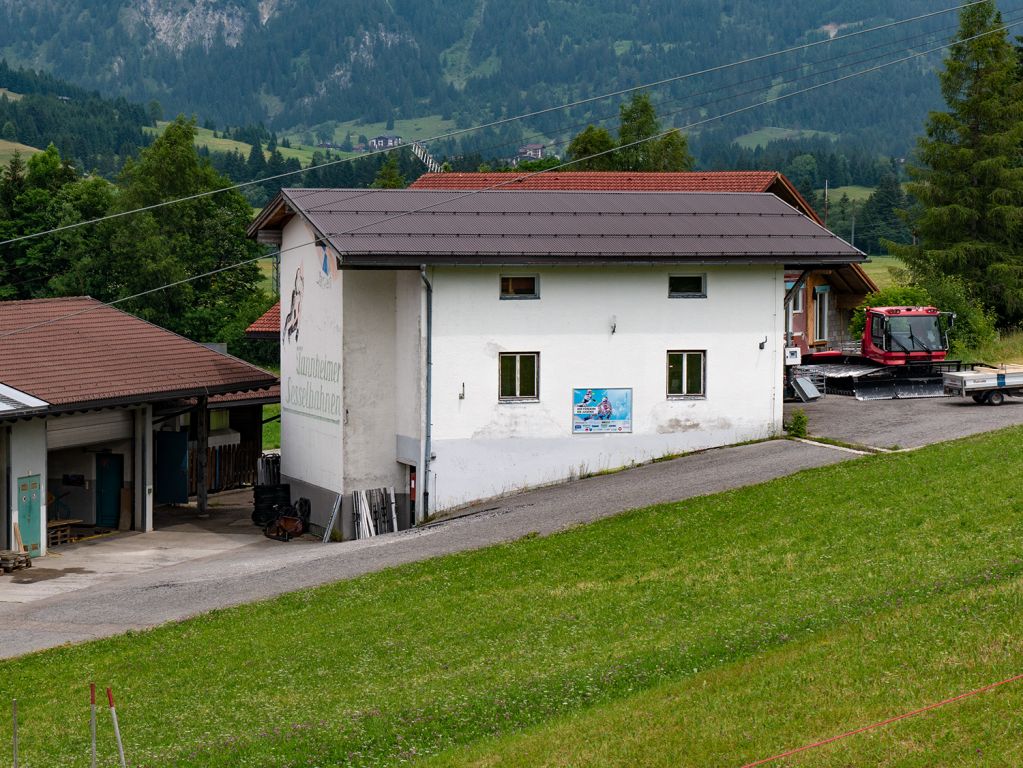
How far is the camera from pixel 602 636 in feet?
56.6

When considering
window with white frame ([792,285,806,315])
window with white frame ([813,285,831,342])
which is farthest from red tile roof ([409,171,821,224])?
window with white frame ([813,285,831,342])

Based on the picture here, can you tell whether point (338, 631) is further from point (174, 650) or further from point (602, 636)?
point (602, 636)

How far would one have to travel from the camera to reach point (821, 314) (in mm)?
53656

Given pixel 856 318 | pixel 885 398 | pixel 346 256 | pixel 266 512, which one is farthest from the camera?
pixel 856 318

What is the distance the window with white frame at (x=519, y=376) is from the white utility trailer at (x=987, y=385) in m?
11.5

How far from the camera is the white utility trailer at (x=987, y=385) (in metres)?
34.9

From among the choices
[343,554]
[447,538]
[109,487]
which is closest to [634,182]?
[109,487]

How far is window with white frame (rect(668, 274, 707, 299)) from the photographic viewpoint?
3281 centimetres

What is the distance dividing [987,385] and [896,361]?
4.93 metres

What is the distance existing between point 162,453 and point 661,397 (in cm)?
1498

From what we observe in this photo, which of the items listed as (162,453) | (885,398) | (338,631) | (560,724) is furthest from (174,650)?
(885,398)

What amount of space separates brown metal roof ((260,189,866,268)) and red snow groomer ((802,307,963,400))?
506 cm

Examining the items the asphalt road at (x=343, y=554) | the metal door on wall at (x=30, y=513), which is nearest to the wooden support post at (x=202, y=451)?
the asphalt road at (x=343, y=554)

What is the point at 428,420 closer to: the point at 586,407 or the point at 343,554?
the point at 586,407
